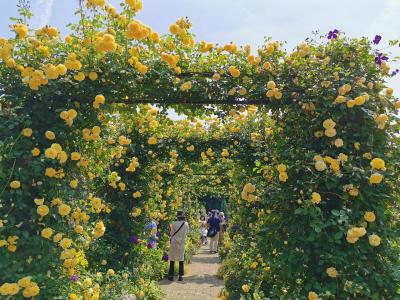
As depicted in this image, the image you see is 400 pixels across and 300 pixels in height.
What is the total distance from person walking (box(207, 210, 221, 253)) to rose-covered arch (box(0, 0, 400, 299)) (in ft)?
30.1

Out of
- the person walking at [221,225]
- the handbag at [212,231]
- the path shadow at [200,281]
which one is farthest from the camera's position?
the person walking at [221,225]

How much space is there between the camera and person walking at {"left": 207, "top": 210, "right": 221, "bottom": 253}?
12548 mm

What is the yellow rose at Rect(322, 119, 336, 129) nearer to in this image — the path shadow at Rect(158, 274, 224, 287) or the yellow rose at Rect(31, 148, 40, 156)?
the yellow rose at Rect(31, 148, 40, 156)

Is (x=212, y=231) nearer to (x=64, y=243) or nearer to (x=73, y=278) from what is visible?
(x=73, y=278)

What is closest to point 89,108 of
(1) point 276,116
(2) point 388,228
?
(1) point 276,116

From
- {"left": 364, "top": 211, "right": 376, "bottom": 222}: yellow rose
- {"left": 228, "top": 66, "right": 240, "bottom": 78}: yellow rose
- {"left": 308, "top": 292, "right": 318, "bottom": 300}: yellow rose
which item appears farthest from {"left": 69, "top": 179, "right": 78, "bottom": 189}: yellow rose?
{"left": 364, "top": 211, "right": 376, "bottom": 222}: yellow rose

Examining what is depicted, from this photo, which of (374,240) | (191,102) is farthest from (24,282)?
(374,240)

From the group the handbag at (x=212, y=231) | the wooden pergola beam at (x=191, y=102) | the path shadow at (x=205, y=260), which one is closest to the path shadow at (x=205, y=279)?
the path shadow at (x=205, y=260)

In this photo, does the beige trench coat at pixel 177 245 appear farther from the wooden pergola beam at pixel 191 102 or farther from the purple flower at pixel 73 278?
the wooden pergola beam at pixel 191 102

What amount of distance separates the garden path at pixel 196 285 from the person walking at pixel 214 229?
2.16 m

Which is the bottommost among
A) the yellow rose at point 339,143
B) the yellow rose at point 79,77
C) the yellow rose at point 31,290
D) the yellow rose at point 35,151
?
the yellow rose at point 31,290

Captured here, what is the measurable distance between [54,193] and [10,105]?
0.72 meters

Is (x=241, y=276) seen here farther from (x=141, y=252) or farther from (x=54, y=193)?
(x=54, y=193)

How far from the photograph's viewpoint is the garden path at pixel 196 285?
670cm
